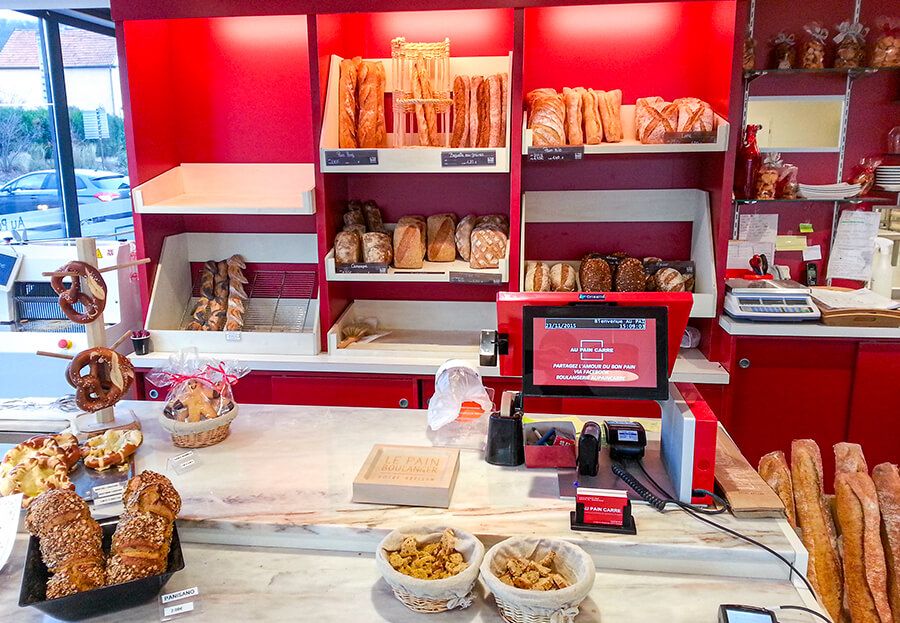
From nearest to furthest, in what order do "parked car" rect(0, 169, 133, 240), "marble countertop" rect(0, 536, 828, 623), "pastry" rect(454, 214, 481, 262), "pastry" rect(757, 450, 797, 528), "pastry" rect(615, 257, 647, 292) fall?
"marble countertop" rect(0, 536, 828, 623)
"pastry" rect(757, 450, 797, 528)
"pastry" rect(615, 257, 647, 292)
"pastry" rect(454, 214, 481, 262)
"parked car" rect(0, 169, 133, 240)

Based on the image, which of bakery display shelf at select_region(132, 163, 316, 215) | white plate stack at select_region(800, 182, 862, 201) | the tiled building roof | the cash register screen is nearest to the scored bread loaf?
bakery display shelf at select_region(132, 163, 316, 215)

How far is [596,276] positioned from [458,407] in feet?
4.36

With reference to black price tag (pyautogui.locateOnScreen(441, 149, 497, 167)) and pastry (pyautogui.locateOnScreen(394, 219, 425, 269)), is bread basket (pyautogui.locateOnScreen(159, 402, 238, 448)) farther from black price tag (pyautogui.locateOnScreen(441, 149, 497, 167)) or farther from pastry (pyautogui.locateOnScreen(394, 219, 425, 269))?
black price tag (pyautogui.locateOnScreen(441, 149, 497, 167))

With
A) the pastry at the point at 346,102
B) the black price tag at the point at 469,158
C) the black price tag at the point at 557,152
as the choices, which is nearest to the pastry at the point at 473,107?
the black price tag at the point at 469,158

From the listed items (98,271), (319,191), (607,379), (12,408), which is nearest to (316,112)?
(319,191)

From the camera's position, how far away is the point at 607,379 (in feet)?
5.11

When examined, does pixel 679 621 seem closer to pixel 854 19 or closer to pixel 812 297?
pixel 812 297

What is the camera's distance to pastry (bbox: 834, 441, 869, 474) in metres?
1.84

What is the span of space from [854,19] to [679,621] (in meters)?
2.96

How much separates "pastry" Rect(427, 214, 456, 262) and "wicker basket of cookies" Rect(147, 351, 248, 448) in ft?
4.50

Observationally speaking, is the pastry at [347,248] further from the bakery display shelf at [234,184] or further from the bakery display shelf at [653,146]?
the bakery display shelf at [653,146]

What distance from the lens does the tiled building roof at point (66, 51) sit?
12.2 ft

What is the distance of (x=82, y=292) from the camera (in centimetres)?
189

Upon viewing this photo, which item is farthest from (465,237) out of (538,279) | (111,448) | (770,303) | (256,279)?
(111,448)
